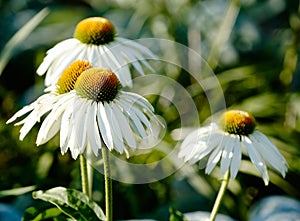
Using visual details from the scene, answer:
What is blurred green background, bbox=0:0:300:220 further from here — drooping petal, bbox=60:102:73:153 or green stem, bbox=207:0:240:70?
drooping petal, bbox=60:102:73:153

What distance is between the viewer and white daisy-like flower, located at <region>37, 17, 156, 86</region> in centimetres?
106

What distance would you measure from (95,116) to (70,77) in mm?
101

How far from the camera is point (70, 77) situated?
0.90m

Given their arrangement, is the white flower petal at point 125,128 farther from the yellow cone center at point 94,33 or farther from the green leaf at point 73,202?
the yellow cone center at point 94,33

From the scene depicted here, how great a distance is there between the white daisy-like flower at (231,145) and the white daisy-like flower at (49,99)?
0.21m

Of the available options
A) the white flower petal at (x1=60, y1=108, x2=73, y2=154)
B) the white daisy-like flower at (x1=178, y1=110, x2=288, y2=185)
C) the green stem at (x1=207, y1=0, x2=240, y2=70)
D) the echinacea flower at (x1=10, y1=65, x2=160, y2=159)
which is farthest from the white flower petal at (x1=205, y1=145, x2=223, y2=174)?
the green stem at (x1=207, y1=0, x2=240, y2=70)

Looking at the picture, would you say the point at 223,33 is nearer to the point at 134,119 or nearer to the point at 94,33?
the point at 94,33

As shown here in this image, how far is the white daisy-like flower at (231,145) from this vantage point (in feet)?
3.06

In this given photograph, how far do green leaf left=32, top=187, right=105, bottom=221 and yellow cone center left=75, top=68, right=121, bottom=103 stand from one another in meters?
0.17

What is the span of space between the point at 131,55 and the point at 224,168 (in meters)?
0.31

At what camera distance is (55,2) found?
2557 mm

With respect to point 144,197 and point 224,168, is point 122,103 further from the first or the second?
point 144,197

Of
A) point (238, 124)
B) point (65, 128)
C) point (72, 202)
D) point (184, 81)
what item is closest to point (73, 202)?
point (72, 202)

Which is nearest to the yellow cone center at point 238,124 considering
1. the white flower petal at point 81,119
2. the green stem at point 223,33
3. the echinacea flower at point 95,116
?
the echinacea flower at point 95,116
